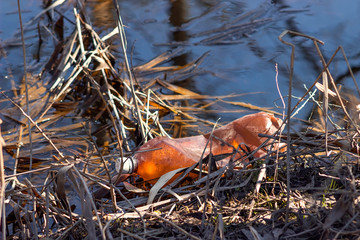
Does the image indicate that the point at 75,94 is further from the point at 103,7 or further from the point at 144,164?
the point at 103,7

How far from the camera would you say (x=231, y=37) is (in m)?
3.86

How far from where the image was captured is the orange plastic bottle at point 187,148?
2068mm

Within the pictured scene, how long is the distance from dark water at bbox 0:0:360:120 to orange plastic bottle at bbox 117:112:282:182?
0.51 m

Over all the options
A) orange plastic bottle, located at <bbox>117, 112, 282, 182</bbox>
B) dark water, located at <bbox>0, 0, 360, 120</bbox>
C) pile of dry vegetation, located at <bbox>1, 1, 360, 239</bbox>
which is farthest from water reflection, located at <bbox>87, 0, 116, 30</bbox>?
orange plastic bottle, located at <bbox>117, 112, 282, 182</bbox>

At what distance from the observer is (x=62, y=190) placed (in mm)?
1488

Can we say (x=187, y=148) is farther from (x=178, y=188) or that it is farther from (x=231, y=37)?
(x=231, y=37)

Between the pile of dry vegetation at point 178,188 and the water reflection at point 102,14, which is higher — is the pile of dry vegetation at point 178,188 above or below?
below

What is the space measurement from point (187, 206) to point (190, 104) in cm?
147

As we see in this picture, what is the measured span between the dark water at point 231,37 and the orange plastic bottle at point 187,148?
509 mm

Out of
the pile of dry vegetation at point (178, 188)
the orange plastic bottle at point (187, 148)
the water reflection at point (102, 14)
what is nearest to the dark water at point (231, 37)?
the water reflection at point (102, 14)

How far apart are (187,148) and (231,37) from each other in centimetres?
191

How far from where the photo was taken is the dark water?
3.23 metres

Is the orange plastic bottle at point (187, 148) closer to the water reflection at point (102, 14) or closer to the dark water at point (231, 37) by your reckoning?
the dark water at point (231, 37)

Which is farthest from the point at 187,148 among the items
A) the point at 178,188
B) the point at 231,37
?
the point at 231,37
